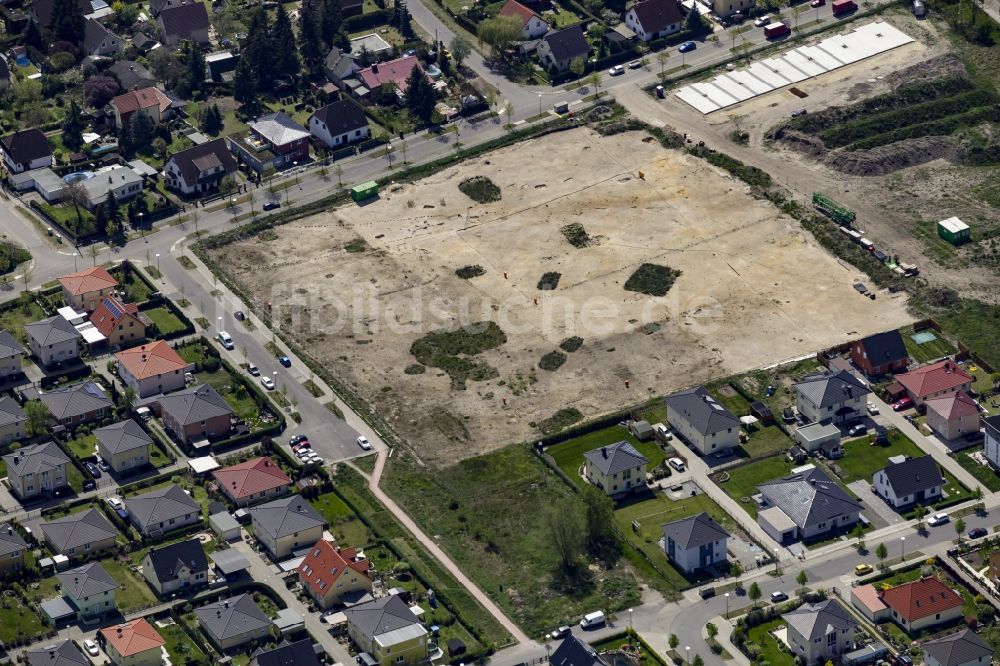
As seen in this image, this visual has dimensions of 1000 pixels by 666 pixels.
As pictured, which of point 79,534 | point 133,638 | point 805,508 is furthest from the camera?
point 805,508

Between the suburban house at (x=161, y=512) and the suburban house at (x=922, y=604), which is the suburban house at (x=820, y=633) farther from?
the suburban house at (x=161, y=512)

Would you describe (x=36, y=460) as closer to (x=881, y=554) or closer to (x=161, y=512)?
(x=161, y=512)

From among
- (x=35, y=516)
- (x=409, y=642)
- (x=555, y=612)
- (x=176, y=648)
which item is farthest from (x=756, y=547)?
(x=35, y=516)

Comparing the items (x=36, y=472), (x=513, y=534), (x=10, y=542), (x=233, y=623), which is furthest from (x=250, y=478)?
(x=513, y=534)

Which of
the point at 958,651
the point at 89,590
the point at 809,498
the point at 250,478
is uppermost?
the point at 89,590

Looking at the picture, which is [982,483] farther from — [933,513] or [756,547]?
[756,547]

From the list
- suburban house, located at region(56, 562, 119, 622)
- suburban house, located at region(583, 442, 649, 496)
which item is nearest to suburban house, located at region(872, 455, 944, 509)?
suburban house, located at region(583, 442, 649, 496)

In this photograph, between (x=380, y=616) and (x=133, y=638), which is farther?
(x=380, y=616)
